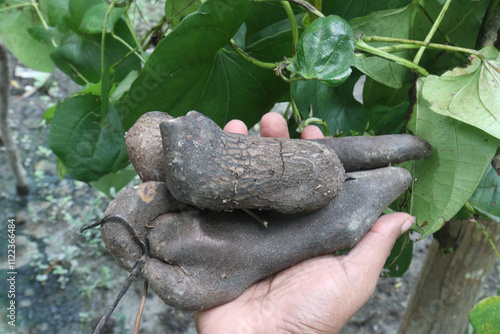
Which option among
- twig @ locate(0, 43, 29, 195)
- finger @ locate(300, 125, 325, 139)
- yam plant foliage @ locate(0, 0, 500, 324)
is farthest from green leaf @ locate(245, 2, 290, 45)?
twig @ locate(0, 43, 29, 195)

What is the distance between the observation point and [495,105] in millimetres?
726

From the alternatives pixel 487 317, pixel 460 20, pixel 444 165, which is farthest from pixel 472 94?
pixel 487 317

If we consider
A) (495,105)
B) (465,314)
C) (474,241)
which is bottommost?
(465,314)

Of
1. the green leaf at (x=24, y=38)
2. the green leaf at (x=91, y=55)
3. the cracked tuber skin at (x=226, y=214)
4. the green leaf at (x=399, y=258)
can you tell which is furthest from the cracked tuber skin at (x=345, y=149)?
the green leaf at (x=24, y=38)

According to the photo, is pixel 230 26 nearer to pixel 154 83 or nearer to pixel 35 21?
pixel 154 83

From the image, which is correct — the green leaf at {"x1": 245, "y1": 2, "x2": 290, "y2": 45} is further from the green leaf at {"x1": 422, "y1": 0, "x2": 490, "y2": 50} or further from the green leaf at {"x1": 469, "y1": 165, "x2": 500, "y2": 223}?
the green leaf at {"x1": 469, "y1": 165, "x2": 500, "y2": 223}

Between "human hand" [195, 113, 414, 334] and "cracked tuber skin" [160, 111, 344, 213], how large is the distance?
0.40ft

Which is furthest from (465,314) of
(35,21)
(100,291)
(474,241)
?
(35,21)

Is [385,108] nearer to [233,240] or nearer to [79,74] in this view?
[233,240]

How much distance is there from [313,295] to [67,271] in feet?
4.61

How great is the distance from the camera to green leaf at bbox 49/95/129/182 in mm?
989

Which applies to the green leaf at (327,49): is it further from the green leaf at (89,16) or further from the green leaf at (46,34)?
the green leaf at (46,34)

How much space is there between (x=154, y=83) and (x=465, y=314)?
1.17 metres

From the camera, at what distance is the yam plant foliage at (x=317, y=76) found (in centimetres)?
74
